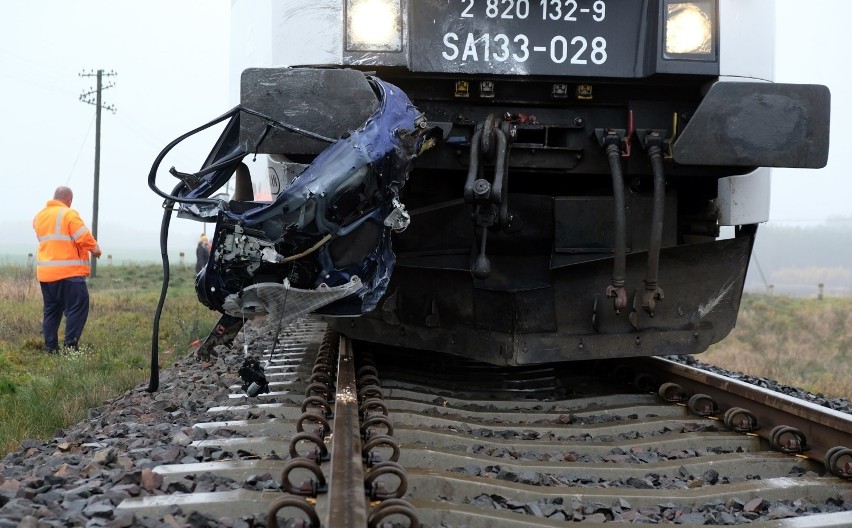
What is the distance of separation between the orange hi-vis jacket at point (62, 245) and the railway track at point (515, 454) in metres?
4.09

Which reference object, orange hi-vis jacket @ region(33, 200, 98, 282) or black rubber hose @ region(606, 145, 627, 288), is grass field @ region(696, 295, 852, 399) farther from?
orange hi-vis jacket @ region(33, 200, 98, 282)

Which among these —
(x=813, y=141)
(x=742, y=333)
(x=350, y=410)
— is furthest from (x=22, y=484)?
(x=742, y=333)

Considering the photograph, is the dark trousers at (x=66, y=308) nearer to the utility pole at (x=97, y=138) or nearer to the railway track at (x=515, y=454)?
the railway track at (x=515, y=454)

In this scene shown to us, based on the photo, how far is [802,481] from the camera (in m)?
2.85

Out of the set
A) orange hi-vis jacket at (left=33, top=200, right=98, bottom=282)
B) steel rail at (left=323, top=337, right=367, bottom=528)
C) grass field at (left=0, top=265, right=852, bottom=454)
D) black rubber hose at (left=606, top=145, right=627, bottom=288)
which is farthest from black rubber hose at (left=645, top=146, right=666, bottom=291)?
orange hi-vis jacket at (left=33, top=200, right=98, bottom=282)

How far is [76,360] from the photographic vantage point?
634cm

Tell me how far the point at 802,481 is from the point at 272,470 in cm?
173

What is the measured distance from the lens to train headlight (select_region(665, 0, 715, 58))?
371cm

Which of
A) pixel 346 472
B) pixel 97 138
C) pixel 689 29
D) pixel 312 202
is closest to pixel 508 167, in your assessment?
pixel 689 29

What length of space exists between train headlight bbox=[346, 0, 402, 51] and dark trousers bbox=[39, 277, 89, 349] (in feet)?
16.6

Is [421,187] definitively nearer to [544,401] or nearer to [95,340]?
[544,401]

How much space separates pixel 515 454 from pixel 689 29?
6.49ft

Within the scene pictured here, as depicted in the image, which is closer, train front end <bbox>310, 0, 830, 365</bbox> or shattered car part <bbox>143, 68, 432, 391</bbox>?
shattered car part <bbox>143, 68, 432, 391</bbox>

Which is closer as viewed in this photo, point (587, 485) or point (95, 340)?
point (587, 485)
